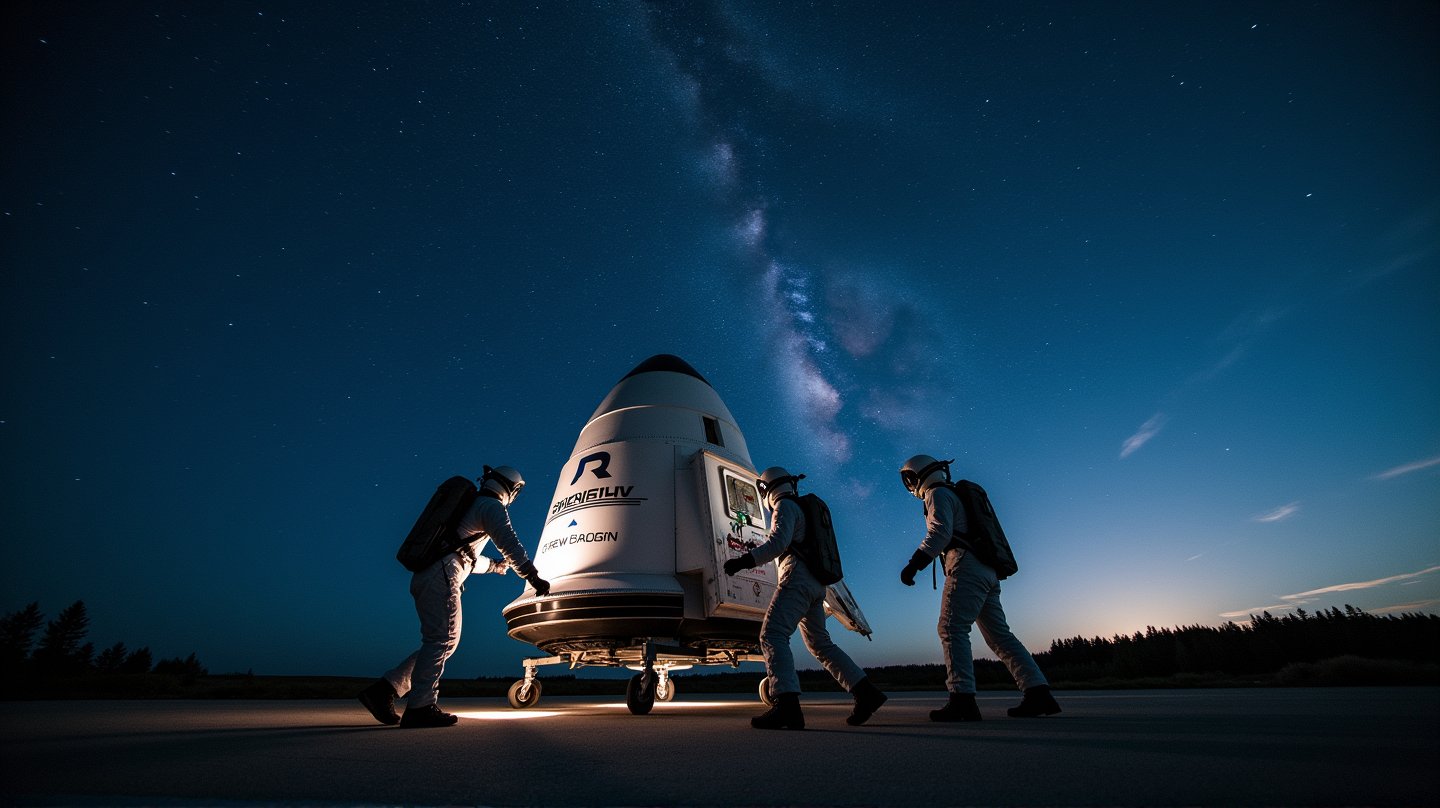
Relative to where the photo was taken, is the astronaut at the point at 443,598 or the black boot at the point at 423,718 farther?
the astronaut at the point at 443,598

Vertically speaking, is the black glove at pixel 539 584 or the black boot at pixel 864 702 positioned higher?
the black glove at pixel 539 584

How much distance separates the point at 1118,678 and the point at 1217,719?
631 inches

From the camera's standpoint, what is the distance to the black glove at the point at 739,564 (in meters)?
5.97

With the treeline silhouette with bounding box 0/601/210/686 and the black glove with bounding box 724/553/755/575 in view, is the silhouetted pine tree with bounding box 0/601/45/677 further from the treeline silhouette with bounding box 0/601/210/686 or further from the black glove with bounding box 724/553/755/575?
the black glove with bounding box 724/553/755/575

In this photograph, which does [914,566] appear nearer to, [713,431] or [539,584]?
[539,584]

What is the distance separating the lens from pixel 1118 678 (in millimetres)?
17172

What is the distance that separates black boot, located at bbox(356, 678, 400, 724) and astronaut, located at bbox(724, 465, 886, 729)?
3710 millimetres

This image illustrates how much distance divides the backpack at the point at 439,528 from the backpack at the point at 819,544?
3.79m

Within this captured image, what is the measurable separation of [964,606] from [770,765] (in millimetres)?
3873

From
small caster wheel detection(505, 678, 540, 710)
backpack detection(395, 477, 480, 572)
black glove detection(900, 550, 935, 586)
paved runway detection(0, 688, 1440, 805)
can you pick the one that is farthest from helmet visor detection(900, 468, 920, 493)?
small caster wheel detection(505, 678, 540, 710)

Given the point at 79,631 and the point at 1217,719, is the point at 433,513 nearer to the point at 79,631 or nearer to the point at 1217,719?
the point at 1217,719

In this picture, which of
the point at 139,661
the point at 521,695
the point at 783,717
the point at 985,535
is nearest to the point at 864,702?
the point at 783,717

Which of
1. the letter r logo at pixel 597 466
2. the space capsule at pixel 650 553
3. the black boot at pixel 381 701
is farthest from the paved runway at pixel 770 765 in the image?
the letter r logo at pixel 597 466

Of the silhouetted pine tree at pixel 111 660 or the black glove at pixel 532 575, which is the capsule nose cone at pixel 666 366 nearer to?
the black glove at pixel 532 575
